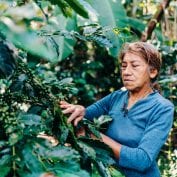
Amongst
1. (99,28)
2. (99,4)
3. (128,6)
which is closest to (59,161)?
(99,28)

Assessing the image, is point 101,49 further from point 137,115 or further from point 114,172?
point 114,172

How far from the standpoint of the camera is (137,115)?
5.27ft

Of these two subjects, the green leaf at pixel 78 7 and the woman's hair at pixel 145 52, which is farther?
the woman's hair at pixel 145 52

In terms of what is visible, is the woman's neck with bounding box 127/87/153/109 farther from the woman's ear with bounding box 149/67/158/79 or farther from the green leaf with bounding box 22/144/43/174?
the green leaf with bounding box 22/144/43/174

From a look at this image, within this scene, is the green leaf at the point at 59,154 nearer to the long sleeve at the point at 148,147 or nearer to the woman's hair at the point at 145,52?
the long sleeve at the point at 148,147

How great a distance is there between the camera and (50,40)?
1.19m

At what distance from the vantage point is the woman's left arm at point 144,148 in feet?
4.62

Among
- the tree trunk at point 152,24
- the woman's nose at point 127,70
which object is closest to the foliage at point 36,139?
the woman's nose at point 127,70

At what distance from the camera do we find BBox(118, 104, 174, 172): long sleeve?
55.7 inches

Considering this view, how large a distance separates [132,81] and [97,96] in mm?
2467

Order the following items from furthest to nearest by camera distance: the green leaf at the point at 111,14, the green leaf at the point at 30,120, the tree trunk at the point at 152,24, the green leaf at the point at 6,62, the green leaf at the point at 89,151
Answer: the tree trunk at the point at 152,24 < the green leaf at the point at 111,14 < the green leaf at the point at 89,151 < the green leaf at the point at 30,120 < the green leaf at the point at 6,62

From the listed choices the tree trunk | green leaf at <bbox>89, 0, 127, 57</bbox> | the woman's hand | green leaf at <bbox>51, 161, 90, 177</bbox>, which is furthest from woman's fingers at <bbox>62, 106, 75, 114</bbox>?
the tree trunk

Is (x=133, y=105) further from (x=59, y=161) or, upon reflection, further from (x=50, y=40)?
(x=59, y=161)

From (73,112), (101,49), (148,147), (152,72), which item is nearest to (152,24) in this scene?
(101,49)
